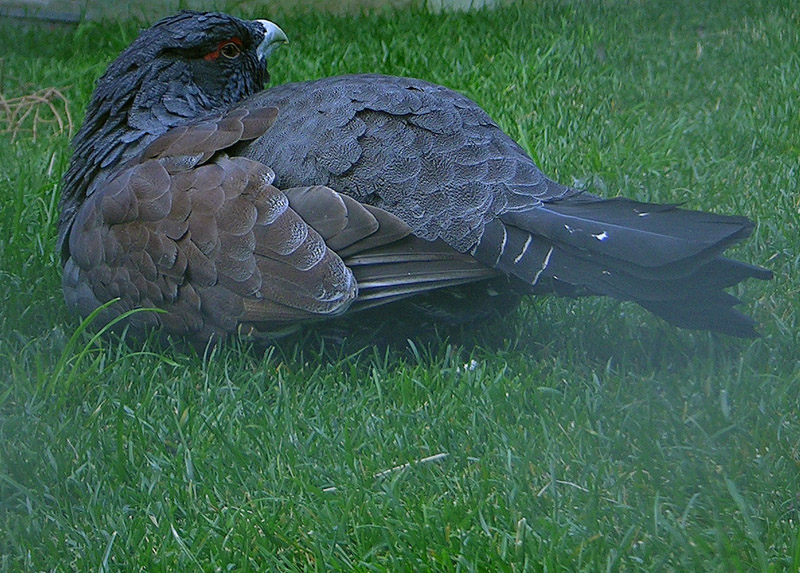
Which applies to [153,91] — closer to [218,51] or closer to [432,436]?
[218,51]

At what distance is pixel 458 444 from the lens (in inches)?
111

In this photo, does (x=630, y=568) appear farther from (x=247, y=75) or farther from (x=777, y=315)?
(x=247, y=75)

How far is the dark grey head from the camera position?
378 cm

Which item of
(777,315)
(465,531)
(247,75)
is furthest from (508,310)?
(247,75)

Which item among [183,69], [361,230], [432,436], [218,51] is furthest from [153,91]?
[432,436]

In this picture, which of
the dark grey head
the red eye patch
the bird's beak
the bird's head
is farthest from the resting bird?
the bird's beak

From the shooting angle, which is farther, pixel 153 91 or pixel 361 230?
pixel 153 91

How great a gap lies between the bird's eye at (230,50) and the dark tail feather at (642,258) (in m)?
1.44

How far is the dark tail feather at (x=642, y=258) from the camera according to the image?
2.91 m

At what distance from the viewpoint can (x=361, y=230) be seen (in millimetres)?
3145

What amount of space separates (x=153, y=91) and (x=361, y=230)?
3.78 ft

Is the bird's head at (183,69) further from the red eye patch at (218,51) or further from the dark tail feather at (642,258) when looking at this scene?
the dark tail feather at (642,258)

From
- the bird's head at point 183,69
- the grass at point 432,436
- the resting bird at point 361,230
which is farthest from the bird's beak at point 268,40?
the grass at point 432,436

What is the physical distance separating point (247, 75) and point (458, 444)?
1.92 m
